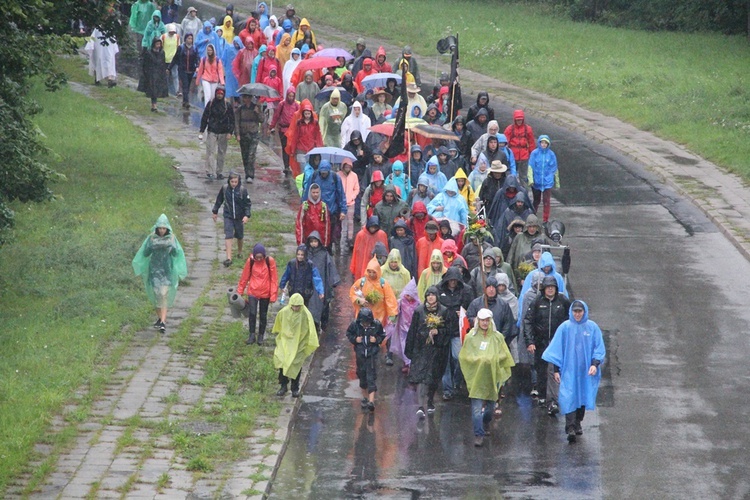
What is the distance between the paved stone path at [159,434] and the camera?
44.4 ft

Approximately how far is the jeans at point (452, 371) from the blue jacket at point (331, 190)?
5262mm

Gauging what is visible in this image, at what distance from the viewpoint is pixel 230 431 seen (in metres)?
15.2

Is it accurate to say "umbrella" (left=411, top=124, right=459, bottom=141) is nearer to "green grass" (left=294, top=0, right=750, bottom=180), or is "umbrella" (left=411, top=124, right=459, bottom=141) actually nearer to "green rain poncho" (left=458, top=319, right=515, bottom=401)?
"green rain poncho" (left=458, top=319, right=515, bottom=401)

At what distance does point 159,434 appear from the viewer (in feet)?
49.1

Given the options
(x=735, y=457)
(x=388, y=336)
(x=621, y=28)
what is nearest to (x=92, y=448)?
(x=388, y=336)

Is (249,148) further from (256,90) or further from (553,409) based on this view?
(553,409)

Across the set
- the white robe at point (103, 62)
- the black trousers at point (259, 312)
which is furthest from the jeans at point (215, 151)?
the white robe at point (103, 62)

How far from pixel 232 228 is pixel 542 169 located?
552 cm

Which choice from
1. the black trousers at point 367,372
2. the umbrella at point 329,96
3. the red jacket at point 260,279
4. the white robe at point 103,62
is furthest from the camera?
the white robe at point 103,62

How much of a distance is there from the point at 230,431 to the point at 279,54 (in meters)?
18.2

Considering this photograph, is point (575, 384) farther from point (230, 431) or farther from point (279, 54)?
point (279, 54)

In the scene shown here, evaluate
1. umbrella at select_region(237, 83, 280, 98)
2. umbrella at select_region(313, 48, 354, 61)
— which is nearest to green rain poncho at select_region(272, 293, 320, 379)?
umbrella at select_region(237, 83, 280, 98)

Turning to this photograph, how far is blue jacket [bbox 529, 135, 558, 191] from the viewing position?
23.3 m

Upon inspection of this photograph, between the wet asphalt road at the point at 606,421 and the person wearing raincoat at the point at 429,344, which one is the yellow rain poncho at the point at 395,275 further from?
the person wearing raincoat at the point at 429,344
